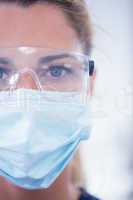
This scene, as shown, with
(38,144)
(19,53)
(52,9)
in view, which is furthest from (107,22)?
(38,144)

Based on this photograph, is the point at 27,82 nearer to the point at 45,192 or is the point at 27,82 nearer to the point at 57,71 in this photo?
the point at 57,71

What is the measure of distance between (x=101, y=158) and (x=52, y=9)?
0.53m

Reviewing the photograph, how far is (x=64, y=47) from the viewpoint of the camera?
104 cm

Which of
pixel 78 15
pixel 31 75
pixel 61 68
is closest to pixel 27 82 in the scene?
pixel 31 75

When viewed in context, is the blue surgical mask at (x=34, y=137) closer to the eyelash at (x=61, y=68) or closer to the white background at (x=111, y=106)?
the eyelash at (x=61, y=68)

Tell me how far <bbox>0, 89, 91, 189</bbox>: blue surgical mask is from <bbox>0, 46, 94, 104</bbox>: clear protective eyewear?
39 mm

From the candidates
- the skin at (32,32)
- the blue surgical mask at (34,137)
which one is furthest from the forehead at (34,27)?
the blue surgical mask at (34,137)

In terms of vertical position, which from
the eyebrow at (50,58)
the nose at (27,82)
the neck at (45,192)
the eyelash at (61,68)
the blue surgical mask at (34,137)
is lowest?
the neck at (45,192)

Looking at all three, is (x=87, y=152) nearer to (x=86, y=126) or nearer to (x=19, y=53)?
(x=86, y=126)

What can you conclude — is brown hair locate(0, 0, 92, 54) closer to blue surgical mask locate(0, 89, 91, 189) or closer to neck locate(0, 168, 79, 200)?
blue surgical mask locate(0, 89, 91, 189)

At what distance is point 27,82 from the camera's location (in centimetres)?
97

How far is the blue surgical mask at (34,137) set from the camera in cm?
91

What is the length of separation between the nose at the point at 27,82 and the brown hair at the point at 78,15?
0.20 m

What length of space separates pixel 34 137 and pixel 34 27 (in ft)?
Result: 1.01
